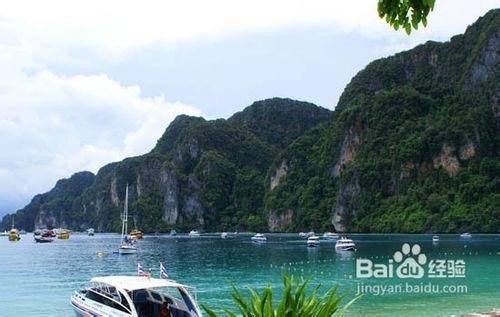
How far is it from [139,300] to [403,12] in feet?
53.6

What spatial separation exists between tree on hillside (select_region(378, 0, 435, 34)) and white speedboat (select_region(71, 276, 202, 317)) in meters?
14.3

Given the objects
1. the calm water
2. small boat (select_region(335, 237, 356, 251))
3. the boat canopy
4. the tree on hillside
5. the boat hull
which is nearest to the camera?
the tree on hillside

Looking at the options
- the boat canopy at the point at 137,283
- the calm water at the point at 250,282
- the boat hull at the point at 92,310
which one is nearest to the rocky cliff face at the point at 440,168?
the calm water at the point at 250,282

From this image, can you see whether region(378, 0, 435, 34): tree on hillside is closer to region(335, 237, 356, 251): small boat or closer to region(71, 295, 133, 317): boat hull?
region(71, 295, 133, 317): boat hull

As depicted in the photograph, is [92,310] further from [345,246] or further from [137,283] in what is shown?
[345,246]

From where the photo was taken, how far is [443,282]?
148 ft

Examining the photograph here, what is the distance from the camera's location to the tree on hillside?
5.37m

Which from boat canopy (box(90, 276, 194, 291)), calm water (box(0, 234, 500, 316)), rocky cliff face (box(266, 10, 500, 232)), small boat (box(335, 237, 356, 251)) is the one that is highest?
rocky cliff face (box(266, 10, 500, 232))

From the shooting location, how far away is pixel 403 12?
17.8ft

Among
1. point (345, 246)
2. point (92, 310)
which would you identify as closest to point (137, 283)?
point (92, 310)

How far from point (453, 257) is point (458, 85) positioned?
143m

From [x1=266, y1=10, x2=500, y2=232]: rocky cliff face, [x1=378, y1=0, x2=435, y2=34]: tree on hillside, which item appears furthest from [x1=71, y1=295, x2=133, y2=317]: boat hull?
[x1=266, y1=10, x2=500, y2=232]: rocky cliff face

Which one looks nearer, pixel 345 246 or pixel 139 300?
pixel 139 300

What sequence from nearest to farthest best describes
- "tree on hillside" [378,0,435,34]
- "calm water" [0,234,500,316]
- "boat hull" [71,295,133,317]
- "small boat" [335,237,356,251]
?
"tree on hillside" [378,0,435,34]
"boat hull" [71,295,133,317]
"calm water" [0,234,500,316]
"small boat" [335,237,356,251]
